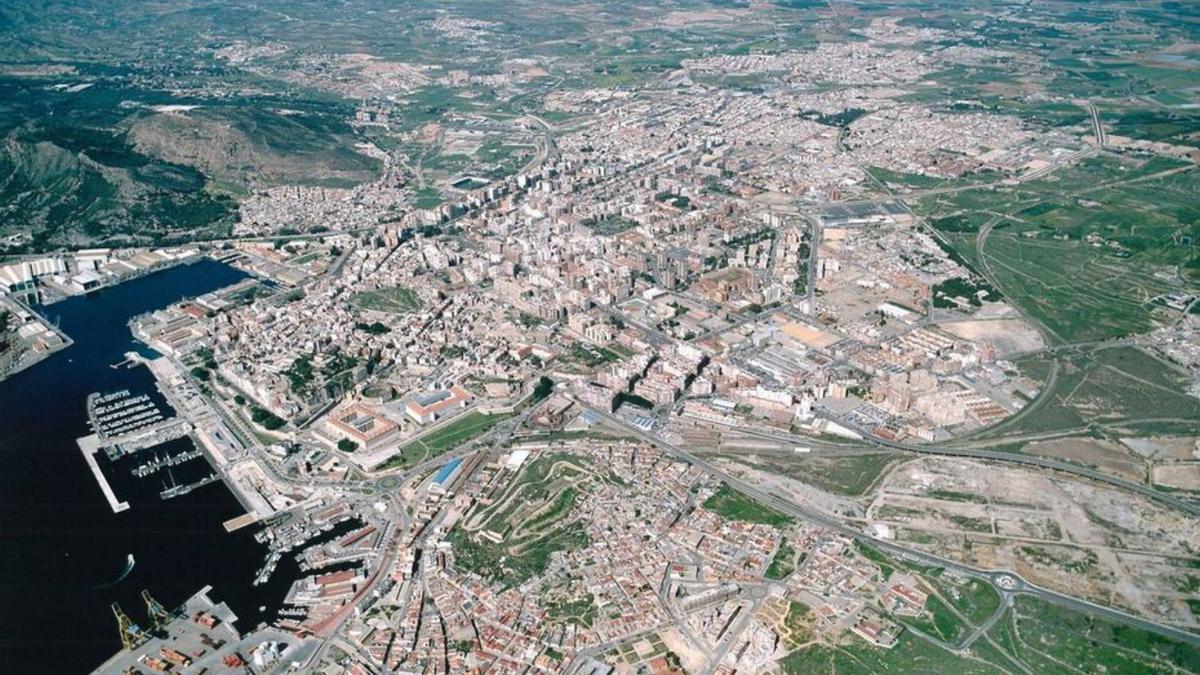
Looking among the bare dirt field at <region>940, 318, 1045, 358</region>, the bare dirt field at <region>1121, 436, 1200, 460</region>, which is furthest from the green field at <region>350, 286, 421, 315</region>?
the bare dirt field at <region>1121, 436, 1200, 460</region>

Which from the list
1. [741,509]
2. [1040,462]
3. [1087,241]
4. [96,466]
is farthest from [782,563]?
[1087,241]

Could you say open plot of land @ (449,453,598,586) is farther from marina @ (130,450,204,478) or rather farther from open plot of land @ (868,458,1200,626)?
marina @ (130,450,204,478)

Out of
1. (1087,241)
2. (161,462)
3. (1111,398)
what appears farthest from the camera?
(1087,241)

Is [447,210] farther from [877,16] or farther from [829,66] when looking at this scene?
[877,16]

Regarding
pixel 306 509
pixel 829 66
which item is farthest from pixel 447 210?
pixel 829 66

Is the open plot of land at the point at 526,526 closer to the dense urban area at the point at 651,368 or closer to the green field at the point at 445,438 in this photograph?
the dense urban area at the point at 651,368

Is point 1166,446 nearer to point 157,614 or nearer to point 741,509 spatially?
point 741,509

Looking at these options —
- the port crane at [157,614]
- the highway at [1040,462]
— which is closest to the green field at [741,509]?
the highway at [1040,462]
